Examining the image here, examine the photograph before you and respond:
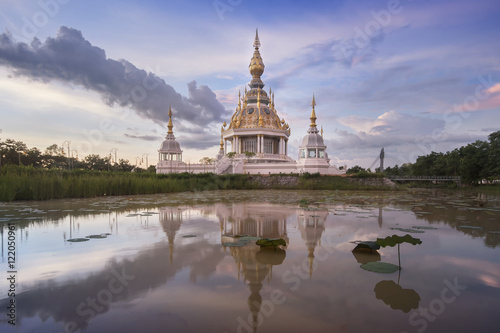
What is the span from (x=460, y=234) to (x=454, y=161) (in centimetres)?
4418

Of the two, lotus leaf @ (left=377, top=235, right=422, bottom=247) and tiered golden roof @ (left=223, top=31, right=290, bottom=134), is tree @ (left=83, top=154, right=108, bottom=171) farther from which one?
lotus leaf @ (left=377, top=235, right=422, bottom=247)

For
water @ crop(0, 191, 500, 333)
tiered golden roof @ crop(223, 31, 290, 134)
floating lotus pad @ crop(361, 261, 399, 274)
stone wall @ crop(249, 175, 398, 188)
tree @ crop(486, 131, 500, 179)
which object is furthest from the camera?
tiered golden roof @ crop(223, 31, 290, 134)

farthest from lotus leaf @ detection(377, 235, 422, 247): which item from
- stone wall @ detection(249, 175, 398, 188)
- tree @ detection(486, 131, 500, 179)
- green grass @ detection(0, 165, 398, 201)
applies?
tree @ detection(486, 131, 500, 179)

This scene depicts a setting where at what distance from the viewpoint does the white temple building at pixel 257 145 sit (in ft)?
107

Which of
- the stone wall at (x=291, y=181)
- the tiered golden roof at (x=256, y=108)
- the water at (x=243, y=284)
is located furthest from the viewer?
the tiered golden roof at (x=256, y=108)

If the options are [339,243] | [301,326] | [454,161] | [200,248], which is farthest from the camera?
[454,161]

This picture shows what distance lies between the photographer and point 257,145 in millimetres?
42281

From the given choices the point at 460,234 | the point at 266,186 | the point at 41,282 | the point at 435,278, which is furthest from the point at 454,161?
the point at 41,282

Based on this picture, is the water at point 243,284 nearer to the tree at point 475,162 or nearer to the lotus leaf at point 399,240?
the lotus leaf at point 399,240

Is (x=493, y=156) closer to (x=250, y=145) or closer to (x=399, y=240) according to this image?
(x=250, y=145)

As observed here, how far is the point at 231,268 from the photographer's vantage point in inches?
128

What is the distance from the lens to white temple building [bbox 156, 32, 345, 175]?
32500mm

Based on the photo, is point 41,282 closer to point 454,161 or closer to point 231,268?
point 231,268

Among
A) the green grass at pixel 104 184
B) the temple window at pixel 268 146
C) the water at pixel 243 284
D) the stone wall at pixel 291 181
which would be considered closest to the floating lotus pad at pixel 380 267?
the water at pixel 243 284
